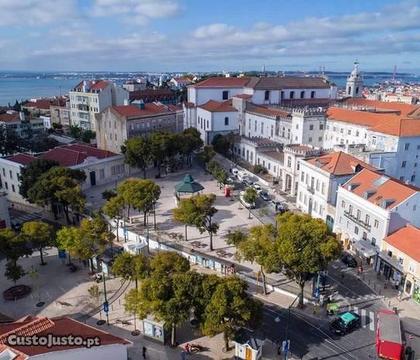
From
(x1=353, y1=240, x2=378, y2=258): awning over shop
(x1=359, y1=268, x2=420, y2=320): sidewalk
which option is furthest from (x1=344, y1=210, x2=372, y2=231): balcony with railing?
(x1=359, y1=268, x2=420, y2=320): sidewalk

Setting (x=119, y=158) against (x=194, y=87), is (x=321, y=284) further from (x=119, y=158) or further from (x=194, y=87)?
(x=194, y=87)

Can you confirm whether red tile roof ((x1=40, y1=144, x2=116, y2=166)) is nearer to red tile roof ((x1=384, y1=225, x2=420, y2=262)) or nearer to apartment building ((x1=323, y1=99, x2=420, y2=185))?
apartment building ((x1=323, y1=99, x2=420, y2=185))

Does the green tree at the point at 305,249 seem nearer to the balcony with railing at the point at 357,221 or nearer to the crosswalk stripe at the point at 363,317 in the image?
the crosswalk stripe at the point at 363,317

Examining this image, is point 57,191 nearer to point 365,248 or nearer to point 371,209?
point 365,248

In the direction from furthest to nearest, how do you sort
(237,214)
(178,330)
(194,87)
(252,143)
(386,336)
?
(194,87) < (252,143) < (237,214) < (178,330) < (386,336)

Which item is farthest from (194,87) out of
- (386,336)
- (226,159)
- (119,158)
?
(386,336)

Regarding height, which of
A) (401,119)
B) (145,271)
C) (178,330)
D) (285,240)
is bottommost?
(178,330)

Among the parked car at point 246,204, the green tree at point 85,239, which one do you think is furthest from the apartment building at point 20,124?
the green tree at point 85,239

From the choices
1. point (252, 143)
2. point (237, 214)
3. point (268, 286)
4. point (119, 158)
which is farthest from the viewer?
point (252, 143)
